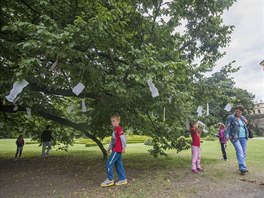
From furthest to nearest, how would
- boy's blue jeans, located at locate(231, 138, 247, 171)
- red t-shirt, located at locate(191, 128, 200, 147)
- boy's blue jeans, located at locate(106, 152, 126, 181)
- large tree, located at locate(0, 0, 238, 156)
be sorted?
red t-shirt, located at locate(191, 128, 200, 147) → boy's blue jeans, located at locate(231, 138, 247, 171) → boy's blue jeans, located at locate(106, 152, 126, 181) → large tree, located at locate(0, 0, 238, 156)

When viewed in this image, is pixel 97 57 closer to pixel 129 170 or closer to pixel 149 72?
pixel 149 72

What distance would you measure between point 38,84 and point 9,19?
2249 millimetres

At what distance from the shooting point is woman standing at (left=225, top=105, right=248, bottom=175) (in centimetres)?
769

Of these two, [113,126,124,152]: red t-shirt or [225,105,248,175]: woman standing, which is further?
[225,105,248,175]: woman standing

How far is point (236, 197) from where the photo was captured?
5.39 meters

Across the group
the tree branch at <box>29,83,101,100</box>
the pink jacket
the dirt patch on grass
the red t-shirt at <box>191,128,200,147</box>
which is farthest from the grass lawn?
the tree branch at <box>29,83,101,100</box>

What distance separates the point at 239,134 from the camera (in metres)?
7.77

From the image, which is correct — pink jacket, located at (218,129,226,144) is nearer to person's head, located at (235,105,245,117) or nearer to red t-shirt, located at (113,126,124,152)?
person's head, located at (235,105,245,117)

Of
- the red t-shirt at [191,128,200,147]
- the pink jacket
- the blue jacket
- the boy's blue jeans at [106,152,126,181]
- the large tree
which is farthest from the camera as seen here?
the pink jacket

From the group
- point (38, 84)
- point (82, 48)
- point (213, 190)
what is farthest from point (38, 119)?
point (213, 190)

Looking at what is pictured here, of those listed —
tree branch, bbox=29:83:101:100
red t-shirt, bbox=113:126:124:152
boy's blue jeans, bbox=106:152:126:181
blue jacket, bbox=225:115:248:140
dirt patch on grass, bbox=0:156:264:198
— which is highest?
tree branch, bbox=29:83:101:100

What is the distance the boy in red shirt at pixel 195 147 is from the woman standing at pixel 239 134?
0.92 metres

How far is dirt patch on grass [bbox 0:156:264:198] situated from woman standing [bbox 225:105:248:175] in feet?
1.45

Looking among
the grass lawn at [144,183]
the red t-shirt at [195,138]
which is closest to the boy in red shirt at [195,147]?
the red t-shirt at [195,138]
